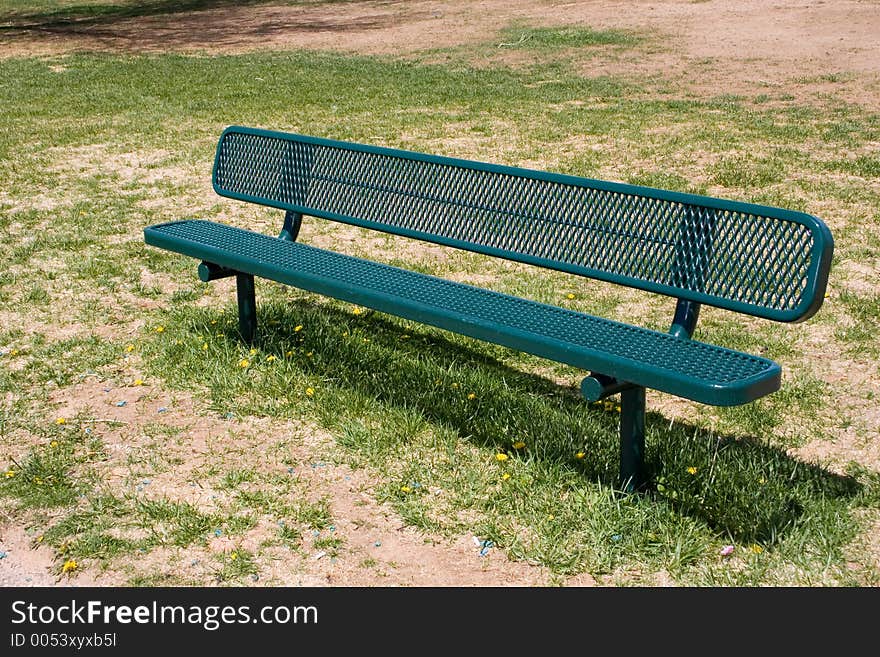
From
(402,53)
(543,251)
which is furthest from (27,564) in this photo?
(402,53)

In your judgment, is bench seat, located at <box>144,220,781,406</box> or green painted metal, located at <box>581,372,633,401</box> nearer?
bench seat, located at <box>144,220,781,406</box>

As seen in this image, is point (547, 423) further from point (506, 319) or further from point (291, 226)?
point (291, 226)

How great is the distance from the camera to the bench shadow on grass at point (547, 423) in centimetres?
334

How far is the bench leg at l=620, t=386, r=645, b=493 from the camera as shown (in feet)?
10.9

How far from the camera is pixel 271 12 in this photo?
23.3 m

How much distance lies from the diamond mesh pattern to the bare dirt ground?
2.03ft

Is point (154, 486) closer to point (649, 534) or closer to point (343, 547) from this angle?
point (343, 547)

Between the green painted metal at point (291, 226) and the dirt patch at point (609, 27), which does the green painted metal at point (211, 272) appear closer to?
the green painted metal at point (291, 226)

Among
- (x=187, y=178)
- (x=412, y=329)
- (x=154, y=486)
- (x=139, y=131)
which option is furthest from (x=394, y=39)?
(x=154, y=486)

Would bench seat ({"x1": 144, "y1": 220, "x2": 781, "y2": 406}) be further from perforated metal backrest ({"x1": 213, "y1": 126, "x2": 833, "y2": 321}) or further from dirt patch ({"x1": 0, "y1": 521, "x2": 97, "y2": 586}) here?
dirt patch ({"x1": 0, "y1": 521, "x2": 97, "y2": 586})

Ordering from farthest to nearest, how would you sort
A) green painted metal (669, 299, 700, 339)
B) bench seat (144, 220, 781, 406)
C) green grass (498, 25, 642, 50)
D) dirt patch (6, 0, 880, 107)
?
1. green grass (498, 25, 642, 50)
2. dirt patch (6, 0, 880, 107)
3. green painted metal (669, 299, 700, 339)
4. bench seat (144, 220, 781, 406)

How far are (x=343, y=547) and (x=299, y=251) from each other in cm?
164

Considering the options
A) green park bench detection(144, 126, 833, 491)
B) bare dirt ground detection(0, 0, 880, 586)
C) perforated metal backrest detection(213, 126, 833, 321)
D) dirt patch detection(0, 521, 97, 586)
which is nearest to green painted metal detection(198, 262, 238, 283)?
green park bench detection(144, 126, 833, 491)

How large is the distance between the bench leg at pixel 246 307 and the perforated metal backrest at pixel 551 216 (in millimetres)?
428
